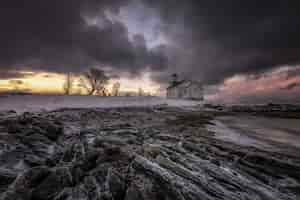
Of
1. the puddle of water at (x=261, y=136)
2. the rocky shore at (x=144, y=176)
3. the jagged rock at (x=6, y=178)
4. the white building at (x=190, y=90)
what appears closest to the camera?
the rocky shore at (x=144, y=176)

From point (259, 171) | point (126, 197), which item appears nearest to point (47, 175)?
point (126, 197)

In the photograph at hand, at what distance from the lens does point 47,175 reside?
10.1 feet

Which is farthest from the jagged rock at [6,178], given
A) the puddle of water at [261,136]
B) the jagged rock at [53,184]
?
the puddle of water at [261,136]

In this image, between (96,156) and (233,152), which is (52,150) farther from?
(233,152)

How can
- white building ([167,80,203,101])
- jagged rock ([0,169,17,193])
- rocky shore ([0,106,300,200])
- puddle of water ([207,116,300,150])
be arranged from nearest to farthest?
1. rocky shore ([0,106,300,200])
2. jagged rock ([0,169,17,193])
3. puddle of water ([207,116,300,150])
4. white building ([167,80,203,101])

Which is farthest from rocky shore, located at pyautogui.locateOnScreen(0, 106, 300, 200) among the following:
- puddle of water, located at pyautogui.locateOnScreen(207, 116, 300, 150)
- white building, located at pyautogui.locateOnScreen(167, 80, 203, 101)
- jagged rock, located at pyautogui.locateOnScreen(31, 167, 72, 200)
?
white building, located at pyautogui.locateOnScreen(167, 80, 203, 101)

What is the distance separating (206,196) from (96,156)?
2.91m

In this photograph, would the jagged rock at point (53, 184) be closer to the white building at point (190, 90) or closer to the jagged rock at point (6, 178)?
the jagged rock at point (6, 178)

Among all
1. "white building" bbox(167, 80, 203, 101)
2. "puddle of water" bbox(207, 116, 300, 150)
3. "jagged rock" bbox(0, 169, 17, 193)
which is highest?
"white building" bbox(167, 80, 203, 101)

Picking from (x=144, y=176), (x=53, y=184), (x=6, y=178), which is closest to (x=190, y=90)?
(x=144, y=176)

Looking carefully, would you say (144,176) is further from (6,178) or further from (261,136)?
(261,136)

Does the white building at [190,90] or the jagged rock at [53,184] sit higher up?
the white building at [190,90]

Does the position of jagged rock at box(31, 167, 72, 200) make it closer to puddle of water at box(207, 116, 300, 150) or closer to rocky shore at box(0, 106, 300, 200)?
rocky shore at box(0, 106, 300, 200)

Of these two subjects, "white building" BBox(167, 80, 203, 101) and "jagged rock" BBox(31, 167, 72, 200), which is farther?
"white building" BBox(167, 80, 203, 101)
